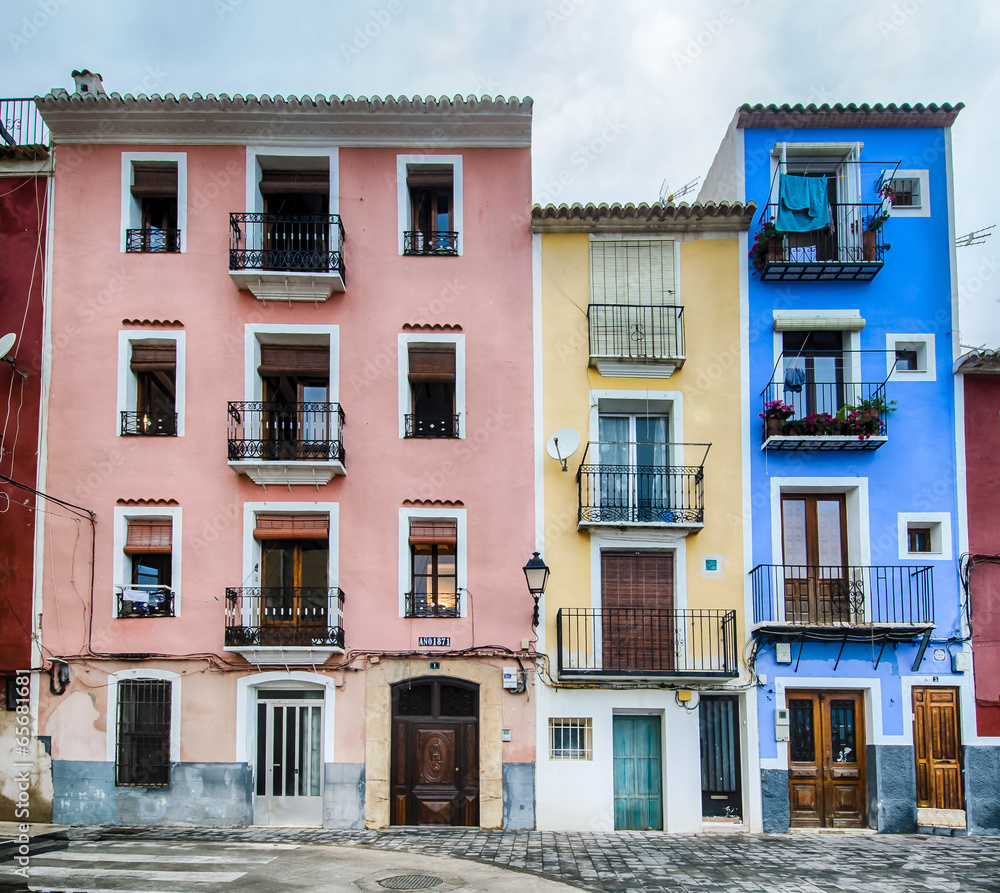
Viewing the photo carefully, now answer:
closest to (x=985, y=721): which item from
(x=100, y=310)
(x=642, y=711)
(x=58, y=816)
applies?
(x=642, y=711)

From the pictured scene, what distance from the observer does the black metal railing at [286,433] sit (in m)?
15.4

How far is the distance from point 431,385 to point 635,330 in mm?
3712

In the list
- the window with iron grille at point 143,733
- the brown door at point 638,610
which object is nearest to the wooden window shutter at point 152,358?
the window with iron grille at point 143,733

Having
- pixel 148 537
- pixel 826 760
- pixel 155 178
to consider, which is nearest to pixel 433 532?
pixel 148 537

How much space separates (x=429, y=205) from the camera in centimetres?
1689

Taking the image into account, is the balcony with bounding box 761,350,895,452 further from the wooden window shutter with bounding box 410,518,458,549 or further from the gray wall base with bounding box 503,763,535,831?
the gray wall base with bounding box 503,763,535,831

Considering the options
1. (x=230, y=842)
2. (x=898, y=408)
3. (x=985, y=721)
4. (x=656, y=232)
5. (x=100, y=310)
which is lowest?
(x=230, y=842)

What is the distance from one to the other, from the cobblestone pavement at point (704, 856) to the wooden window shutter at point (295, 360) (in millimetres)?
7576

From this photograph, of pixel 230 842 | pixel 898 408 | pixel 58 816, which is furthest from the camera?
pixel 898 408

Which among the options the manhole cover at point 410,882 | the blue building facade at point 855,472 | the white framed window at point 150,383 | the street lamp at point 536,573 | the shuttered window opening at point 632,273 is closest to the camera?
the manhole cover at point 410,882

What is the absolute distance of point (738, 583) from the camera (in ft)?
50.9

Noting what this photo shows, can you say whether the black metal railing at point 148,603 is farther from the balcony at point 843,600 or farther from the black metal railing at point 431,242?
the balcony at point 843,600

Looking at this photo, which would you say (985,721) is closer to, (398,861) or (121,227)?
(398,861)

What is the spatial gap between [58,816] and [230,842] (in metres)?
3.42
